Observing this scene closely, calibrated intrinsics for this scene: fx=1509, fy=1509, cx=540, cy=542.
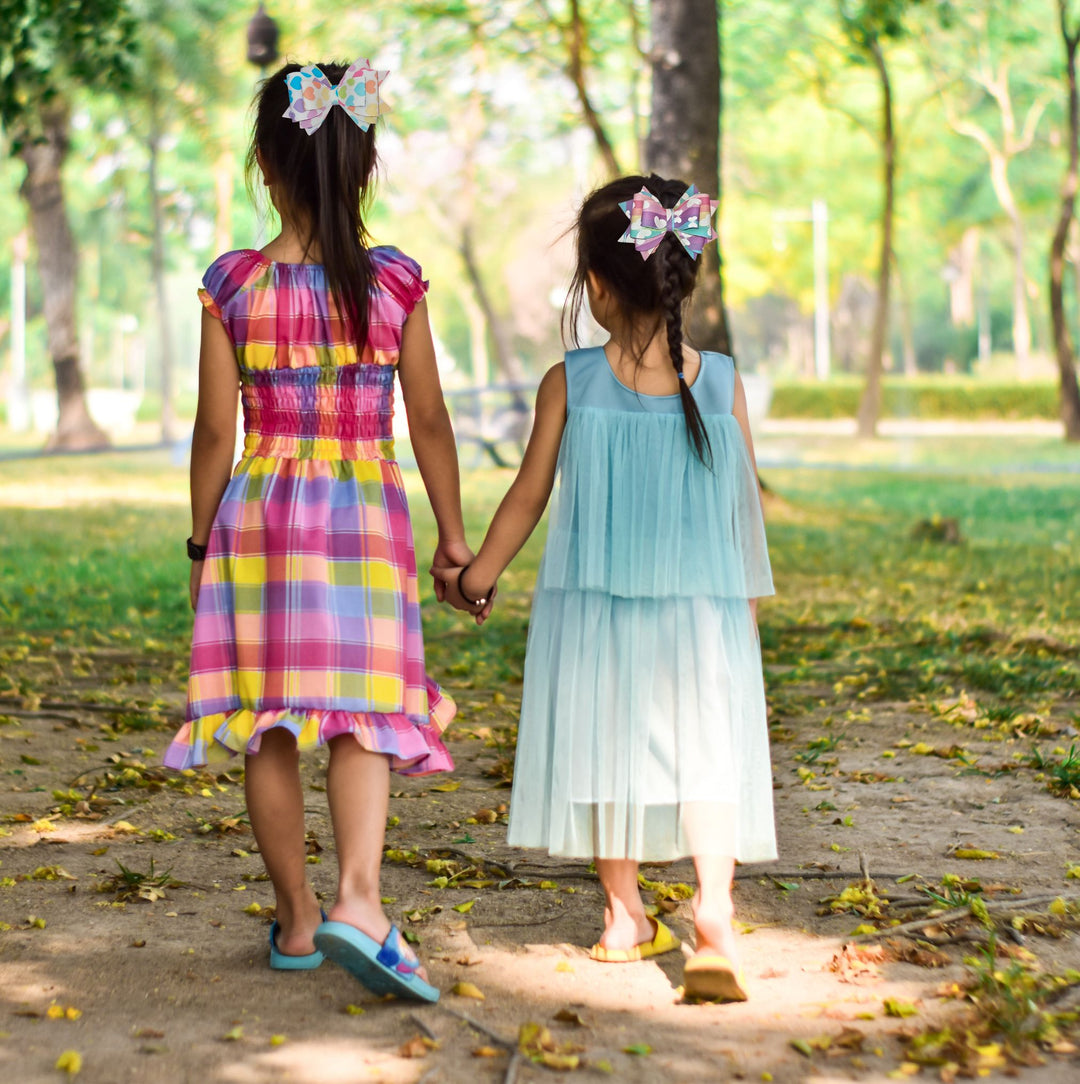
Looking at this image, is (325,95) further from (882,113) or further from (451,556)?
(882,113)

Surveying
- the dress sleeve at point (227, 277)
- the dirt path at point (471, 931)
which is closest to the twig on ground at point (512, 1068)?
the dirt path at point (471, 931)

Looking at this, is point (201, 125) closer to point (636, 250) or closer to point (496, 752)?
point (496, 752)

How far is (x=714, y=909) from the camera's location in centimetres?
299

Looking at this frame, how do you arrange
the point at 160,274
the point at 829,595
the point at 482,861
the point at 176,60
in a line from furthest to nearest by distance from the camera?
the point at 160,274
the point at 176,60
the point at 829,595
the point at 482,861

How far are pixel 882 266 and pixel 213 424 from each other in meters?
23.7

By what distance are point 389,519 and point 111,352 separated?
86033 mm

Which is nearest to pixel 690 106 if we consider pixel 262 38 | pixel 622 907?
pixel 262 38

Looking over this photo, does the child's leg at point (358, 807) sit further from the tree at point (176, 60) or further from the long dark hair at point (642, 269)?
the tree at point (176, 60)

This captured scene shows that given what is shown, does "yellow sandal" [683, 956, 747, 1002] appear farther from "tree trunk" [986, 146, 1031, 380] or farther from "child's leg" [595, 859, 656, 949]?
"tree trunk" [986, 146, 1031, 380]

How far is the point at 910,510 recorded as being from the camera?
14625mm

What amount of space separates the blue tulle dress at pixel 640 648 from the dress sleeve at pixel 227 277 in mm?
678

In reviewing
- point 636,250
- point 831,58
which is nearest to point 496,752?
point 636,250

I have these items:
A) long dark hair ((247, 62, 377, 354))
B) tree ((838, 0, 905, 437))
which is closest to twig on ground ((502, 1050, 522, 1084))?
long dark hair ((247, 62, 377, 354))

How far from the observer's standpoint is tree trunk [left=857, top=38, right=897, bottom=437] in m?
22.8
